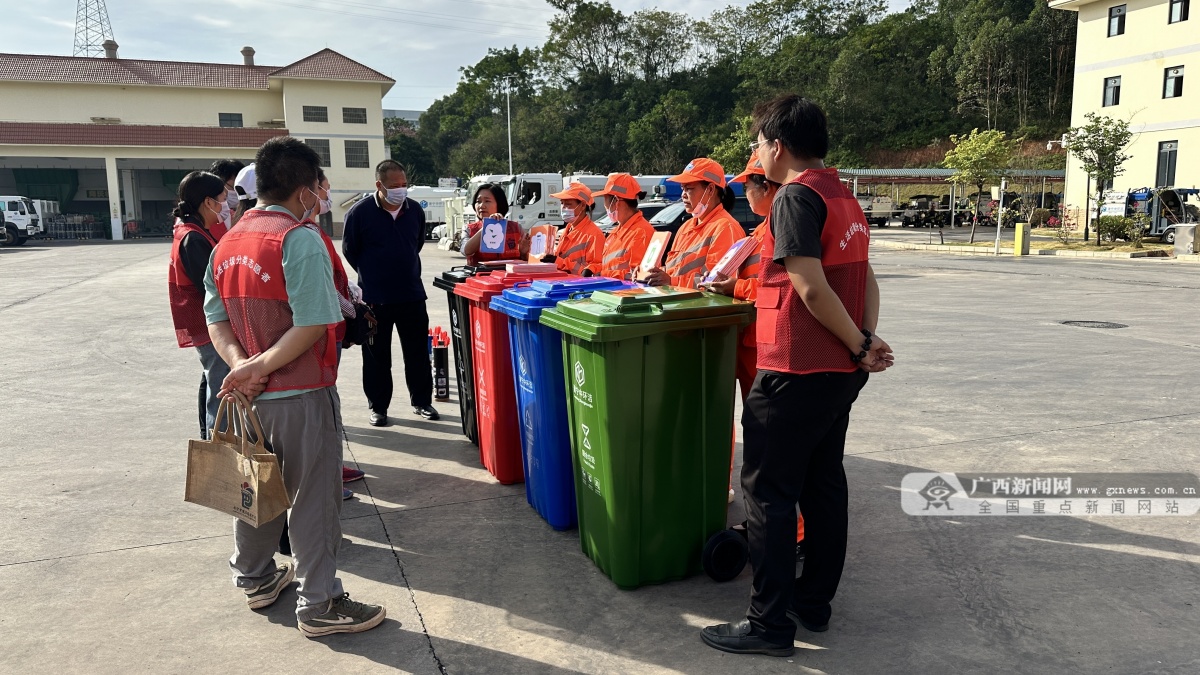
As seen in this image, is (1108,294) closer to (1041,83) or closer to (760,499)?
(760,499)

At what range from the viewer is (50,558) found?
3.73 meters

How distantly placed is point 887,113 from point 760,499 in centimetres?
6362

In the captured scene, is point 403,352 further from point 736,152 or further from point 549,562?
point 736,152

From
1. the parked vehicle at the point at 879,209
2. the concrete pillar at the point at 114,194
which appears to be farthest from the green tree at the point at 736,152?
the concrete pillar at the point at 114,194

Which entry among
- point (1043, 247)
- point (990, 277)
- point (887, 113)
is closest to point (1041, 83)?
point (887, 113)

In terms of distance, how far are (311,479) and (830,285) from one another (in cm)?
199

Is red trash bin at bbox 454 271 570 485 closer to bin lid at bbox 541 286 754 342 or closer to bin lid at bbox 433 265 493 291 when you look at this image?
bin lid at bbox 433 265 493 291

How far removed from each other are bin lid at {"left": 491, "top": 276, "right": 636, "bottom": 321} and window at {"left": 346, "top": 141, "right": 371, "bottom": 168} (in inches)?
1758

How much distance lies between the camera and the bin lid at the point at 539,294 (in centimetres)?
376

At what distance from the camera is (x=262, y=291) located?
2770mm

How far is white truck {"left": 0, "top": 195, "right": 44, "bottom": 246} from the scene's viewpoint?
3219cm

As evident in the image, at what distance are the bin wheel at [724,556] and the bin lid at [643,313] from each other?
925 mm

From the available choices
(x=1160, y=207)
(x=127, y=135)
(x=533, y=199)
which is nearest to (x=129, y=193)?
(x=127, y=135)

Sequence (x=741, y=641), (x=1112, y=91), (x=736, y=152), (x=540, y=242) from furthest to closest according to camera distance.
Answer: (x=736, y=152) < (x=1112, y=91) < (x=540, y=242) < (x=741, y=641)
